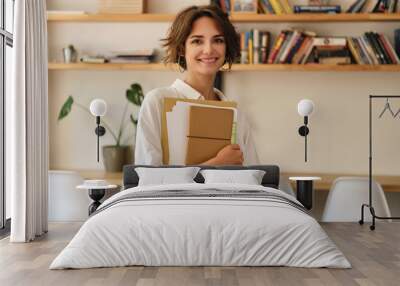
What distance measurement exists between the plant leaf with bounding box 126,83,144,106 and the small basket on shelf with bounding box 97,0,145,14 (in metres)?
0.66

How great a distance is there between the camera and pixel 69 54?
19.7 feet

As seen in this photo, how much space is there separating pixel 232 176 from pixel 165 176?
16.6 inches

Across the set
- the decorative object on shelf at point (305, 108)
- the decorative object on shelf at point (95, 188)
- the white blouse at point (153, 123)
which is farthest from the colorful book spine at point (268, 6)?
the decorative object on shelf at point (95, 188)

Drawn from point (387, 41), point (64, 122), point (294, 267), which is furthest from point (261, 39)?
point (294, 267)

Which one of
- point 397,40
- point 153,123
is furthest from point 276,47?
point 153,123

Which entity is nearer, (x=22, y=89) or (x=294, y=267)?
(x=294, y=267)

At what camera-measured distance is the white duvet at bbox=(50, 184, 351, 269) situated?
3227mm

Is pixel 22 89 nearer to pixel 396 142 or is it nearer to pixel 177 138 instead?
pixel 177 138

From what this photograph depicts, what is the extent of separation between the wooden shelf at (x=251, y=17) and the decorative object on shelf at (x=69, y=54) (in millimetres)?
254

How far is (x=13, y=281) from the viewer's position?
298 cm

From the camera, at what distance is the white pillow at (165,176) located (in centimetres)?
414

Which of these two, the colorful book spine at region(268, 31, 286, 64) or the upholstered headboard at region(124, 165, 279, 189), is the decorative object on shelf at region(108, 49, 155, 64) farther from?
the upholstered headboard at region(124, 165, 279, 189)

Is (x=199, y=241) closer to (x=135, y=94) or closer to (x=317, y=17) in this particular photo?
(x=135, y=94)

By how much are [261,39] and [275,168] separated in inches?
68.4
